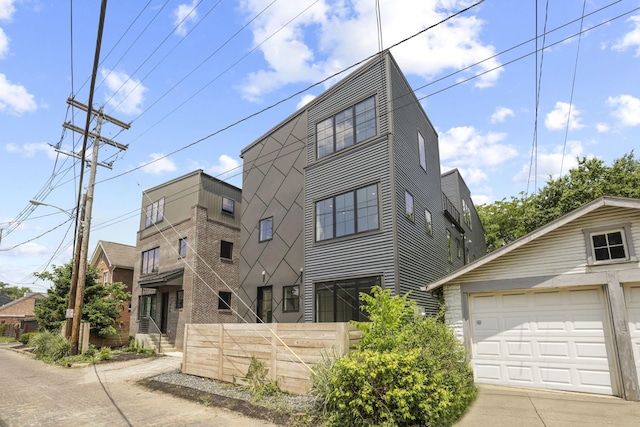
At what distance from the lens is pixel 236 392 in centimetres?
970

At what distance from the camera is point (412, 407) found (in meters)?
6.44

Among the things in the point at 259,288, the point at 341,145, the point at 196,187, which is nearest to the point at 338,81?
the point at 341,145

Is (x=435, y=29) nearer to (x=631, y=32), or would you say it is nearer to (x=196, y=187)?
(x=631, y=32)

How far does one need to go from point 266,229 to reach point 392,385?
35.1ft

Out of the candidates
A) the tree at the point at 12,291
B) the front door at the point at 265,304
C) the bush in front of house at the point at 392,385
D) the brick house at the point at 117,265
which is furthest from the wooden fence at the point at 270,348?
the tree at the point at 12,291

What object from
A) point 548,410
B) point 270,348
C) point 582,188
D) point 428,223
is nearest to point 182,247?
point 428,223

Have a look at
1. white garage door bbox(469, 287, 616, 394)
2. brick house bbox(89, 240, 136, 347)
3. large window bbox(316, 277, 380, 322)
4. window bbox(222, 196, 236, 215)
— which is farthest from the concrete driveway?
brick house bbox(89, 240, 136, 347)

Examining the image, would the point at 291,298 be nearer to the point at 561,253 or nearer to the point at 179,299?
the point at 561,253

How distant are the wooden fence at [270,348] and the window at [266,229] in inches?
192

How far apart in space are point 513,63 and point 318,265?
8.24 m

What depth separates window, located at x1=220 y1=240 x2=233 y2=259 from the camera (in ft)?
74.0

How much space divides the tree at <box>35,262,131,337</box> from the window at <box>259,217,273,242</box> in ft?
36.3

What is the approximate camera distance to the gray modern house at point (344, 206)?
12.5 meters

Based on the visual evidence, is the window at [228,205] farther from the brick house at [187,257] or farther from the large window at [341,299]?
the large window at [341,299]
